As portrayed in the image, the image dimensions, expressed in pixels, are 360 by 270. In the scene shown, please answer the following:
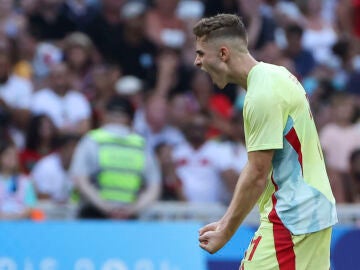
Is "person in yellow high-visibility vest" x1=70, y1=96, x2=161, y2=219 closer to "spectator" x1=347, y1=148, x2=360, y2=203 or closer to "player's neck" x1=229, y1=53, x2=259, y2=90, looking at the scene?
"spectator" x1=347, y1=148, x2=360, y2=203

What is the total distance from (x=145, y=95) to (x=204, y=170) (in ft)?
4.88

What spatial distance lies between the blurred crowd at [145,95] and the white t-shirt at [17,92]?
0.04 ft

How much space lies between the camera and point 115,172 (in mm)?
10039

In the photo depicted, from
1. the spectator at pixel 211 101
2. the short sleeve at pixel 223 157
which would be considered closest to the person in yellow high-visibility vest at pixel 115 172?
the short sleeve at pixel 223 157

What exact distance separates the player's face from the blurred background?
12.4 feet

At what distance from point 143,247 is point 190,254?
0.46 metres

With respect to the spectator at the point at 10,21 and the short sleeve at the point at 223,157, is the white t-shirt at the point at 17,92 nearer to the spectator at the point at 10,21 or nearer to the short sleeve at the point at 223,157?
the spectator at the point at 10,21

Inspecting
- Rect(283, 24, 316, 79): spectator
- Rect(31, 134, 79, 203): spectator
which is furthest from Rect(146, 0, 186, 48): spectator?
Rect(31, 134, 79, 203): spectator

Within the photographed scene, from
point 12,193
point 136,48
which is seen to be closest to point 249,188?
point 12,193

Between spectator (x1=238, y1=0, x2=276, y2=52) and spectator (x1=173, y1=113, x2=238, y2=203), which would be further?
spectator (x1=238, y1=0, x2=276, y2=52)

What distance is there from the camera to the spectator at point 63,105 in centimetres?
1150

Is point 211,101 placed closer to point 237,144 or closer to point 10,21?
point 237,144

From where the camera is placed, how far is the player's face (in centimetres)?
586

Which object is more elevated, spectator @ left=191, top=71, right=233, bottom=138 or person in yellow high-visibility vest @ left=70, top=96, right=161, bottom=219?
spectator @ left=191, top=71, right=233, bottom=138
